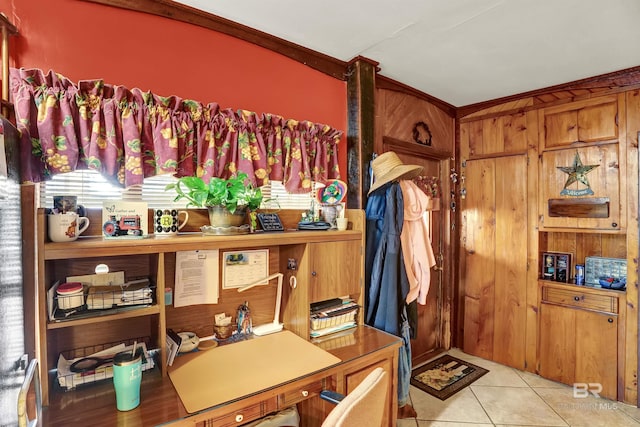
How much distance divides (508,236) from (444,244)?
1.93 ft

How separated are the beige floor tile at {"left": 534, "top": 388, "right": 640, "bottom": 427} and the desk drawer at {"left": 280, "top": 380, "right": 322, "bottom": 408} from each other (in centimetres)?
209

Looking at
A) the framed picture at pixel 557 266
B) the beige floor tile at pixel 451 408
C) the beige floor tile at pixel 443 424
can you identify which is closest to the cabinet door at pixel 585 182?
the framed picture at pixel 557 266

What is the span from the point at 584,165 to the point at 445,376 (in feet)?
7.14

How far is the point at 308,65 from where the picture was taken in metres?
2.16

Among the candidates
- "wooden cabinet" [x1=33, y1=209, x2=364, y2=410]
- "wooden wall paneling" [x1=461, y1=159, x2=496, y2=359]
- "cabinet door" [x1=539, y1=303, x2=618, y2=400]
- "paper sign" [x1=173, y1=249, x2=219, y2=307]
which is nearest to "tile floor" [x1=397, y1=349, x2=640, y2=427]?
"cabinet door" [x1=539, y1=303, x2=618, y2=400]

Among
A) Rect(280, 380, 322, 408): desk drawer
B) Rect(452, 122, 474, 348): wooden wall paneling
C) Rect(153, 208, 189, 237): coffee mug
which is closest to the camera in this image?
Rect(280, 380, 322, 408): desk drawer

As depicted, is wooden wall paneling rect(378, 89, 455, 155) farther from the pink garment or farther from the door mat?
the door mat

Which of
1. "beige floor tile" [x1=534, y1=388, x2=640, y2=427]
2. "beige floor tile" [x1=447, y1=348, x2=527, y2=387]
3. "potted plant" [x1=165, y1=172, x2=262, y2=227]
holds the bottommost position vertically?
"beige floor tile" [x1=534, y1=388, x2=640, y2=427]

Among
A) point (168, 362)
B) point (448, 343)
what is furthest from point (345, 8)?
point (448, 343)

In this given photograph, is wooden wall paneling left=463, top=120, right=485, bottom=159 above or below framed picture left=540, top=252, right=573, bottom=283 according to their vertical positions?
above

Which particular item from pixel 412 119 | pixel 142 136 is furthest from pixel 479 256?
pixel 142 136

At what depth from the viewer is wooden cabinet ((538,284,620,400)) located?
248cm

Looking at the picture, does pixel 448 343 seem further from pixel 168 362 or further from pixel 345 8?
pixel 345 8

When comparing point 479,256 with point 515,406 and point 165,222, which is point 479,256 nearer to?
point 515,406
